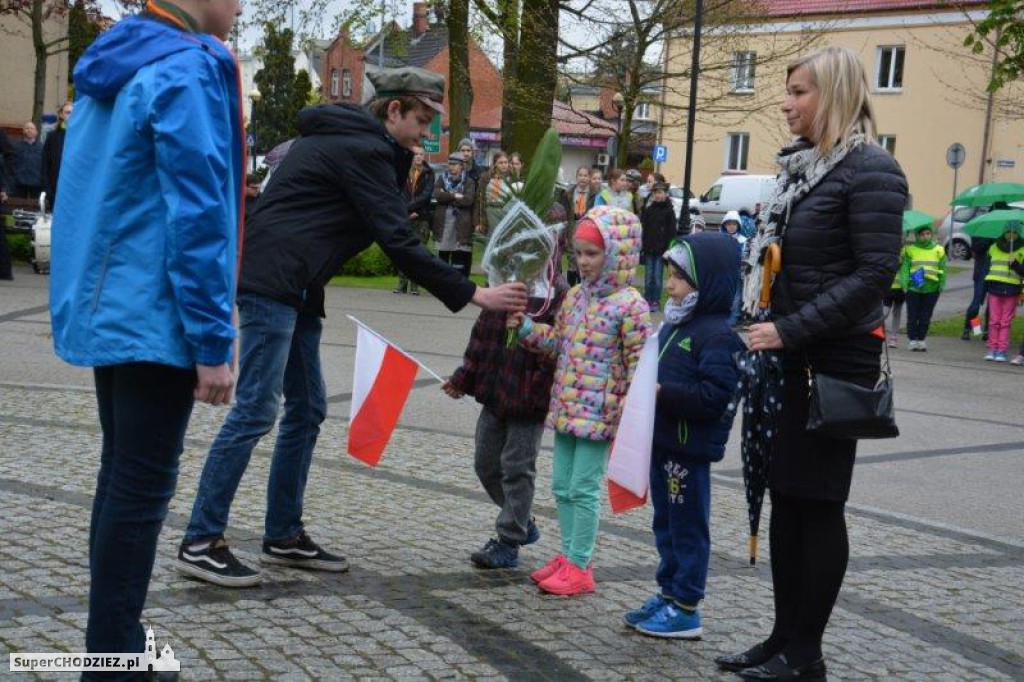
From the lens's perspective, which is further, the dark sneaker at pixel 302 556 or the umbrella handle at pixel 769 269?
the dark sneaker at pixel 302 556

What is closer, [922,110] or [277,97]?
[922,110]

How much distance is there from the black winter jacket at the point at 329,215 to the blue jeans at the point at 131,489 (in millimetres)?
1517

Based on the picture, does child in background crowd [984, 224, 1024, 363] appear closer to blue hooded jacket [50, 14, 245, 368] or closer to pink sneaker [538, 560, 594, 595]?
pink sneaker [538, 560, 594, 595]

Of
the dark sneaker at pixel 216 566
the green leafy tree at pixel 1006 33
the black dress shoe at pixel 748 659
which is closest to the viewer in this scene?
the black dress shoe at pixel 748 659

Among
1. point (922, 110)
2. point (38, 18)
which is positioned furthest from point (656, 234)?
point (922, 110)

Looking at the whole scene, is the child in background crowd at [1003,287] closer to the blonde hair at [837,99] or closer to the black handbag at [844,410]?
the blonde hair at [837,99]

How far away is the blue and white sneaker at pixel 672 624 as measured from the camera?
4.87 metres

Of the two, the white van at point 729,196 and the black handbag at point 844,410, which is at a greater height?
the white van at point 729,196

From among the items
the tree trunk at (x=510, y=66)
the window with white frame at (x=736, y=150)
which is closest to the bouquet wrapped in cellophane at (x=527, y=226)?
the tree trunk at (x=510, y=66)

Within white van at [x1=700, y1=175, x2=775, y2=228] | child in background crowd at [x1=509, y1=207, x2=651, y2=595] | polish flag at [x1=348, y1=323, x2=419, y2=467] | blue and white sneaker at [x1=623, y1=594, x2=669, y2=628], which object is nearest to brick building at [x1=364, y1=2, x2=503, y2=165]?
white van at [x1=700, y1=175, x2=775, y2=228]

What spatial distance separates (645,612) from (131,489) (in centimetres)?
218

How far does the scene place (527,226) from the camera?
5262 millimetres

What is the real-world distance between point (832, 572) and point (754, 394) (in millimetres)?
645

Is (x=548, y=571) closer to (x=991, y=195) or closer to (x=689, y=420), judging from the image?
(x=689, y=420)
